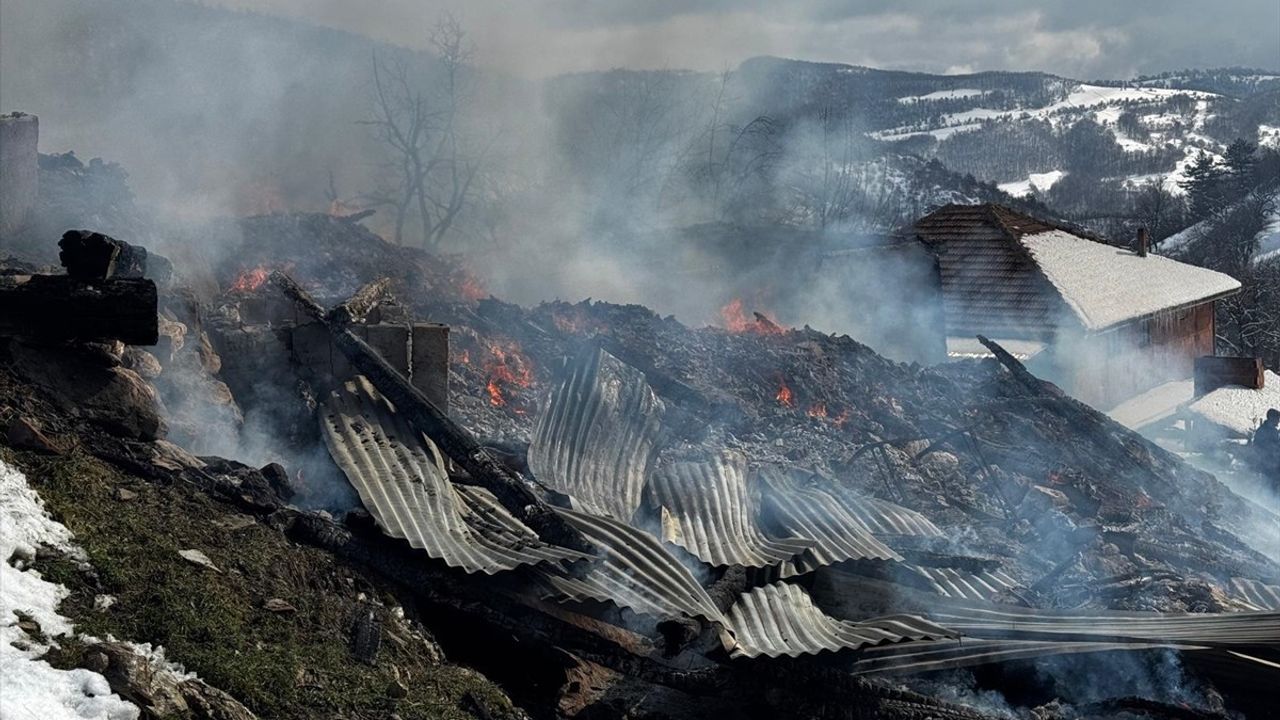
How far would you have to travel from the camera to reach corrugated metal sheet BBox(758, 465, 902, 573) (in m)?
8.00

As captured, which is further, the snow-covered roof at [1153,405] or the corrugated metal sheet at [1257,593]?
the snow-covered roof at [1153,405]

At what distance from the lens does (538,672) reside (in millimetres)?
6297

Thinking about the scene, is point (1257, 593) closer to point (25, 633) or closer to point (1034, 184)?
point (25, 633)

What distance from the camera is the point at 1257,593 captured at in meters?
9.45

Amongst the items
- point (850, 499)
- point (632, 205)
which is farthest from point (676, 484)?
point (632, 205)

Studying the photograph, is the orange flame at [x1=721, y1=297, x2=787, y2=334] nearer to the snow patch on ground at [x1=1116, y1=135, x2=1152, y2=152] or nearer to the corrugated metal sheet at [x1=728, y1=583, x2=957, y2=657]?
the corrugated metal sheet at [x1=728, y1=583, x2=957, y2=657]

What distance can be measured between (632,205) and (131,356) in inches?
1233

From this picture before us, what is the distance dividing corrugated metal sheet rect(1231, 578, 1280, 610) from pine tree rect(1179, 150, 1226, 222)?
6088 cm

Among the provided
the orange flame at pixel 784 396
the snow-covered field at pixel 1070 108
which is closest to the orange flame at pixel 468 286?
the orange flame at pixel 784 396

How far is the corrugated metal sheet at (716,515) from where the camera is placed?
7922 mm

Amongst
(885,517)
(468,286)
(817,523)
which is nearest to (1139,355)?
(468,286)

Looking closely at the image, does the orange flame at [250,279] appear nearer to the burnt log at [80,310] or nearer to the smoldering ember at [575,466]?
the smoldering ember at [575,466]

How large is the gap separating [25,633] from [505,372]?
9244 mm

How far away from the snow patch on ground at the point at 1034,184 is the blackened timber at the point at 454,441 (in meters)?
95.5
